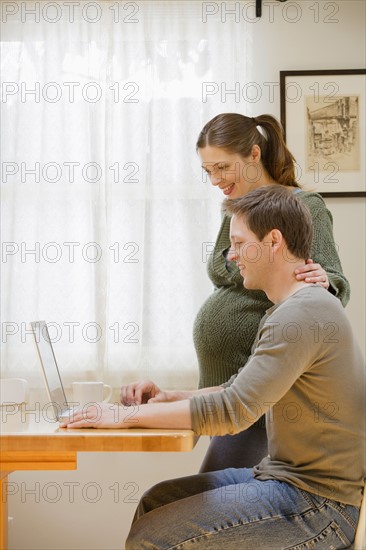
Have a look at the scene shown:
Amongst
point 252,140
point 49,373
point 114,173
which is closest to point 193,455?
point 114,173

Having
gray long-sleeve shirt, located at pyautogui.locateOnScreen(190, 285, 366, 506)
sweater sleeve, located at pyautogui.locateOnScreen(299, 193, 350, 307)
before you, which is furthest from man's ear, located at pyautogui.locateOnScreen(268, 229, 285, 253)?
sweater sleeve, located at pyautogui.locateOnScreen(299, 193, 350, 307)

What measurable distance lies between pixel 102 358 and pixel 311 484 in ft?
4.96

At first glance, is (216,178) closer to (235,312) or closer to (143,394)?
(235,312)

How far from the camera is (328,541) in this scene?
4.60ft

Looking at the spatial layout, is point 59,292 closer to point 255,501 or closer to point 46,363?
point 46,363

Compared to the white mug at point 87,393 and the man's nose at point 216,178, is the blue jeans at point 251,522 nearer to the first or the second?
the white mug at point 87,393

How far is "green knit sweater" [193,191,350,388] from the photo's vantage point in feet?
6.23

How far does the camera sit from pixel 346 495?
1442 mm

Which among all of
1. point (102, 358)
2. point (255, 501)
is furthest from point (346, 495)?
point (102, 358)

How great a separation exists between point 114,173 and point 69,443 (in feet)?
5.25

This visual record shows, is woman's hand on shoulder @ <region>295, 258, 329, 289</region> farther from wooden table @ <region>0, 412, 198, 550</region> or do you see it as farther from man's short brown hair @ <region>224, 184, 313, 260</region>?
wooden table @ <region>0, 412, 198, 550</region>

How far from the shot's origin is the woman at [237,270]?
6.24 feet

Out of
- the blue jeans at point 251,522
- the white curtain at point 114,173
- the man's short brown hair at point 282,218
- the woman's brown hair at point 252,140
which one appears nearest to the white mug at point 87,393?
the blue jeans at point 251,522

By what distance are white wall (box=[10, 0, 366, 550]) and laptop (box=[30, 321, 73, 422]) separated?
1.09 metres
